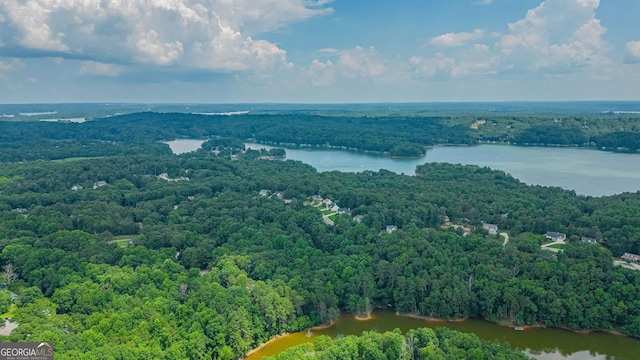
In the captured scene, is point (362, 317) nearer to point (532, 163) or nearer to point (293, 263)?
point (293, 263)

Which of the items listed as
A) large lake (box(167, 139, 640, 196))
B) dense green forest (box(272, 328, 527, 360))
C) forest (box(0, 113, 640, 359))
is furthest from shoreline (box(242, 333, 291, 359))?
large lake (box(167, 139, 640, 196))

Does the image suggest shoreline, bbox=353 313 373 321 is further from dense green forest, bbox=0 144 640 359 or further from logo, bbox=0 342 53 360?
logo, bbox=0 342 53 360

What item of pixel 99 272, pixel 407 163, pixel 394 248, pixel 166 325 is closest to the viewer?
pixel 166 325

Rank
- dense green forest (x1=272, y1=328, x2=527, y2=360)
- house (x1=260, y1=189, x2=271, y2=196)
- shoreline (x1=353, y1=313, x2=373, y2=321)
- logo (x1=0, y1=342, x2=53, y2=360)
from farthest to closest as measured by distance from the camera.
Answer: house (x1=260, y1=189, x2=271, y2=196) < shoreline (x1=353, y1=313, x2=373, y2=321) < dense green forest (x1=272, y1=328, x2=527, y2=360) < logo (x1=0, y1=342, x2=53, y2=360)

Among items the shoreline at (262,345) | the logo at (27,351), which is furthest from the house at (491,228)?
the logo at (27,351)

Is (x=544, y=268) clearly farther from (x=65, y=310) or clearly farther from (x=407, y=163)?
(x=407, y=163)

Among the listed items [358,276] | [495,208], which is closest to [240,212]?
[358,276]
